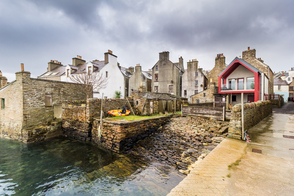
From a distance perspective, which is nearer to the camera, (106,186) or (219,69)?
(106,186)

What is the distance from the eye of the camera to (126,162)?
25.9ft

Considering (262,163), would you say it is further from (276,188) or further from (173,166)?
(173,166)

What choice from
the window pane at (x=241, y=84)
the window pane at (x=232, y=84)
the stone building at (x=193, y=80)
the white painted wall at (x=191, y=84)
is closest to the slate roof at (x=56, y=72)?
the white painted wall at (x=191, y=84)

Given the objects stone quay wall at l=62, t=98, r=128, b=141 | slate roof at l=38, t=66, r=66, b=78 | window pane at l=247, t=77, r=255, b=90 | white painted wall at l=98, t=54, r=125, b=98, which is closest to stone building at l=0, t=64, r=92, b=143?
stone quay wall at l=62, t=98, r=128, b=141

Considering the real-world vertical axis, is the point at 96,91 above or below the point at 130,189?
above

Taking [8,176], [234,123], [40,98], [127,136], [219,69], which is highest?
[219,69]

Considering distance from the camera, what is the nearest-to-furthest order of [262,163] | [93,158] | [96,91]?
[262,163]
[93,158]
[96,91]

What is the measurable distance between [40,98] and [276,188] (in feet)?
59.6

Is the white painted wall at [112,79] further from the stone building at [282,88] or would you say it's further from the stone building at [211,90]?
the stone building at [282,88]

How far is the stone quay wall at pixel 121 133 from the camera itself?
372 inches

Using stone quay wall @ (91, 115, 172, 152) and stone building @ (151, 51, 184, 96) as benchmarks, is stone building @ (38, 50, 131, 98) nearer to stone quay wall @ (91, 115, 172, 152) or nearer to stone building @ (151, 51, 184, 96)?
stone building @ (151, 51, 184, 96)

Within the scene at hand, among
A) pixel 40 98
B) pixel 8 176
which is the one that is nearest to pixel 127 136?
pixel 8 176

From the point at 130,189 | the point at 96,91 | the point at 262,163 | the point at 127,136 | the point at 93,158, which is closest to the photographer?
the point at 262,163

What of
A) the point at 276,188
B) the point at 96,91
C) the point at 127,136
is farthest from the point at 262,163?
the point at 96,91
